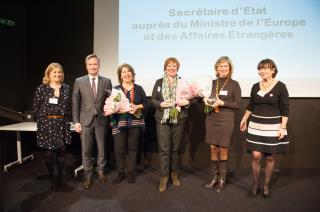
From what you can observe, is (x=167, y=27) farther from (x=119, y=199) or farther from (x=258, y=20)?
(x=119, y=199)

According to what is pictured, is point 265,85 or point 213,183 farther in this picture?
point 213,183

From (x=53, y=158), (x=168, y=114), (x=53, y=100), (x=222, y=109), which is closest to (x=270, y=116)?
(x=222, y=109)

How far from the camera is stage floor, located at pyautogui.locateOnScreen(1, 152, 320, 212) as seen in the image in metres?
2.72

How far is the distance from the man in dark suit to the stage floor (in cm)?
37

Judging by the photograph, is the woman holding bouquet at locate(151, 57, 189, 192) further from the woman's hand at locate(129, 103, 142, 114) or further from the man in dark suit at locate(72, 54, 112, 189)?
the man in dark suit at locate(72, 54, 112, 189)

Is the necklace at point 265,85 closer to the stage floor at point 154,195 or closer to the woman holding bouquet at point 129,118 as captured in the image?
the stage floor at point 154,195

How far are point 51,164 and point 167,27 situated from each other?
7.73 ft

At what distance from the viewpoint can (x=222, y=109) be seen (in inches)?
121

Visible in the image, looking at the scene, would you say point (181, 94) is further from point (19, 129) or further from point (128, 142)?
point (19, 129)

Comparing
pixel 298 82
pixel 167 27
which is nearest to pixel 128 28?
pixel 167 27

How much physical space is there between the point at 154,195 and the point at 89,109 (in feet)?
4.03

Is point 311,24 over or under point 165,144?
over

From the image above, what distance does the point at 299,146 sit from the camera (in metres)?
4.02

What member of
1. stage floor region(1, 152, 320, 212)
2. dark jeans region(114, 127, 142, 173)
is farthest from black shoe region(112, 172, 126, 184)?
dark jeans region(114, 127, 142, 173)
